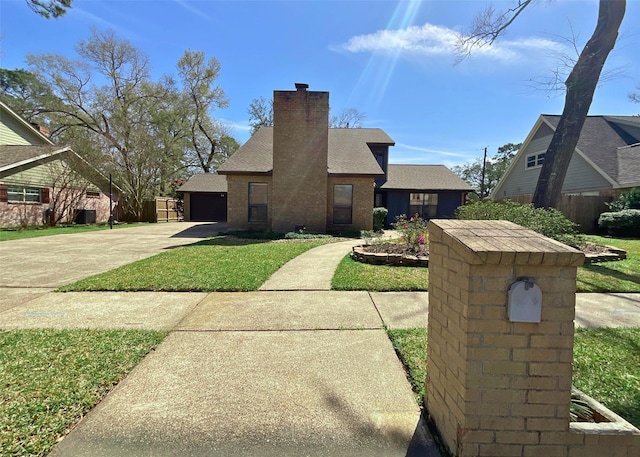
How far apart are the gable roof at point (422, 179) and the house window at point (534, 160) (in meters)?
5.11

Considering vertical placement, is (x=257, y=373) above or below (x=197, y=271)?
below

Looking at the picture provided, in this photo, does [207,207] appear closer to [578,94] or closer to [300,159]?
[300,159]

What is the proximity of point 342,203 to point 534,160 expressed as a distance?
51.4 ft

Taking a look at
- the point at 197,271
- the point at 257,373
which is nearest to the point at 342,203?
the point at 197,271

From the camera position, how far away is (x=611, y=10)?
344 inches

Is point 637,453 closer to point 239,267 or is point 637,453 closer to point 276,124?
point 239,267

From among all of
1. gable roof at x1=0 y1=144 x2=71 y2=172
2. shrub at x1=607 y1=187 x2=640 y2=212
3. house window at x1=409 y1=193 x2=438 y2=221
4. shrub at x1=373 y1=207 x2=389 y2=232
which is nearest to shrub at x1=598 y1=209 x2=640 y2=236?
shrub at x1=607 y1=187 x2=640 y2=212

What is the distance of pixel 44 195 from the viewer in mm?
18828

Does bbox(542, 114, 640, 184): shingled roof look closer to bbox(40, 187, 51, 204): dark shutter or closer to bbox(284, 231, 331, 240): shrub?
bbox(284, 231, 331, 240): shrub

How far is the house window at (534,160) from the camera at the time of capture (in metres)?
20.3

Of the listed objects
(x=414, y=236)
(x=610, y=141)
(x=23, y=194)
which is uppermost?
(x=610, y=141)

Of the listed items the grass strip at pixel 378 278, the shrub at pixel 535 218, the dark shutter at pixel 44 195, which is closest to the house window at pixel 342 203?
the shrub at pixel 535 218

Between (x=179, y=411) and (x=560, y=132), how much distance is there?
11994mm

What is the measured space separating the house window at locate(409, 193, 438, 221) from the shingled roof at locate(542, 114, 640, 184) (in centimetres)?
838
